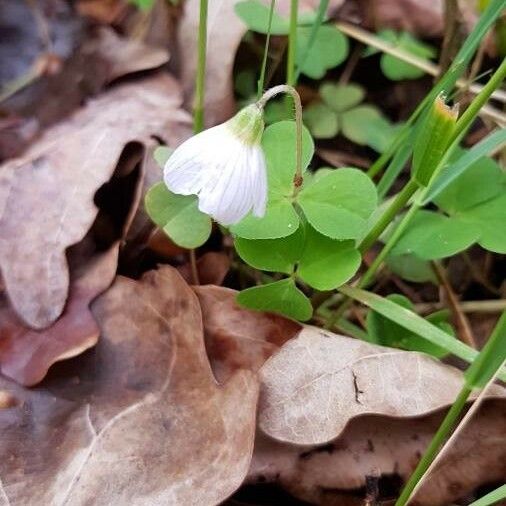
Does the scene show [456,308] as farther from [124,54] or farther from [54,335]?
[124,54]

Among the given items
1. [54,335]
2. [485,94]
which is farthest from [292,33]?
[54,335]

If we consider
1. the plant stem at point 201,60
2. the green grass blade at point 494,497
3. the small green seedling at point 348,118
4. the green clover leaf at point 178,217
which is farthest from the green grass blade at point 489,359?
the small green seedling at point 348,118

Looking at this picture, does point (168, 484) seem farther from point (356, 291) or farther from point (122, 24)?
point (122, 24)

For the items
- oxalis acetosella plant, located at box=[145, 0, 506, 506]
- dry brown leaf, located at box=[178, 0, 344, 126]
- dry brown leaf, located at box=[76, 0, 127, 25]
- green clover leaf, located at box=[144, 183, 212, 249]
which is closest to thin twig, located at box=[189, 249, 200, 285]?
oxalis acetosella plant, located at box=[145, 0, 506, 506]

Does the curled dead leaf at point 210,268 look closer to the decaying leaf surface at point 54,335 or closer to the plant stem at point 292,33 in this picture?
the decaying leaf surface at point 54,335

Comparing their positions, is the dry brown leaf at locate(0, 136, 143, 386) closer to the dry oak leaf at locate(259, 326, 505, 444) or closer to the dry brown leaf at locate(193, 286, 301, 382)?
the dry brown leaf at locate(193, 286, 301, 382)

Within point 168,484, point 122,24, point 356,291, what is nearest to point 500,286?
point 356,291
